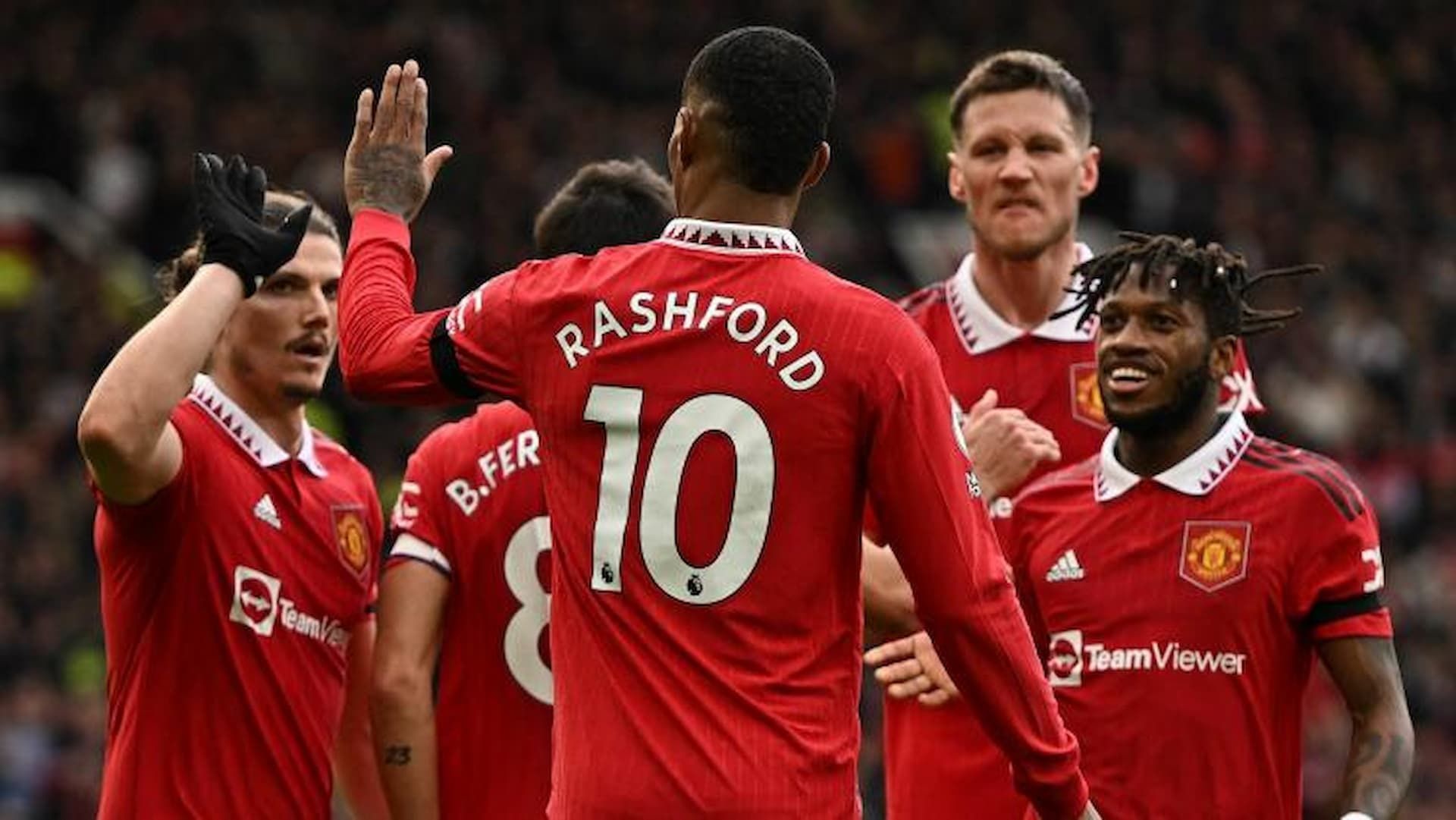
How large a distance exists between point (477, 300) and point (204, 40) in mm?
13969

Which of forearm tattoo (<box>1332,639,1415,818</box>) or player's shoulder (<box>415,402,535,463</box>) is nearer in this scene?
forearm tattoo (<box>1332,639,1415,818</box>)

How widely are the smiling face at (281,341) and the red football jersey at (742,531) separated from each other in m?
1.45

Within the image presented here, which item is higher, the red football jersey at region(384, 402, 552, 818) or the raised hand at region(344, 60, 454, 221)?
the raised hand at region(344, 60, 454, 221)

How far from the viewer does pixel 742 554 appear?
16.2 feet

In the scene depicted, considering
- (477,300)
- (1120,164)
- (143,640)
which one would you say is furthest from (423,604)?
(1120,164)

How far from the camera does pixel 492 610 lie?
6.40m

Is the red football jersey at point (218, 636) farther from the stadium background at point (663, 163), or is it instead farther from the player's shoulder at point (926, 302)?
the stadium background at point (663, 163)

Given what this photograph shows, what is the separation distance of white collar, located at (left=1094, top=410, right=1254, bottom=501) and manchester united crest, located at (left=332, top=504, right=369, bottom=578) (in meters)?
1.80

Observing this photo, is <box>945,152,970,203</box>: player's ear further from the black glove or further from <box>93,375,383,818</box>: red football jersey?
the black glove

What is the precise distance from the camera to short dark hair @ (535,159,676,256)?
248 inches

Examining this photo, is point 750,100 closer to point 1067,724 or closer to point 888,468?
point 888,468

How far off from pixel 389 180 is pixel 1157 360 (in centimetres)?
192

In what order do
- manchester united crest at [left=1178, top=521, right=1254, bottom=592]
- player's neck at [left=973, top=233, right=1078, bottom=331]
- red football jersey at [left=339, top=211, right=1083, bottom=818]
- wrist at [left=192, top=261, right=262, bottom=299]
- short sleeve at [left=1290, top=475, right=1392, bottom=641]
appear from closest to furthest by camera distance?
1. red football jersey at [left=339, top=211, right=1083, bottom=818]
2. wrist at [left=192, top=261, right=262, bottom=299]
3. short sleeve at [left=1290, top=475, right=1392, bottom=641]
4. manchester united crest at [left=1178, top=521, right=1254, bottom=592]
5. player's neck at [left=973, top=233, right=1078, bottom=331]

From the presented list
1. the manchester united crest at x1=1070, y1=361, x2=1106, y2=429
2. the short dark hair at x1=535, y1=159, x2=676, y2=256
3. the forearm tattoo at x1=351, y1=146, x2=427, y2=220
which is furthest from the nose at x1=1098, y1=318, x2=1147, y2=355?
the forearm tattoo at x1=351, y1=146, x2=427, y2=220
